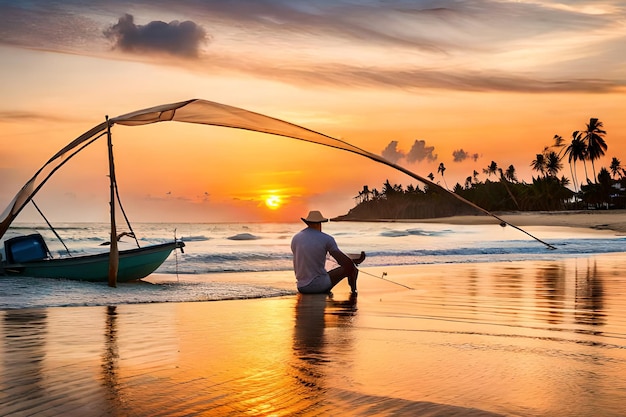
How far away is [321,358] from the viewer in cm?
654

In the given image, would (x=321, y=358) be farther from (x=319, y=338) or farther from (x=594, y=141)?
(x=594, y=141)

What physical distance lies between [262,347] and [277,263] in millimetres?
17559

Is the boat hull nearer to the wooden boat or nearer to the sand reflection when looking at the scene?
the wooden boat

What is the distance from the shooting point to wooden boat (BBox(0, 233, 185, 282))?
49.7 ft

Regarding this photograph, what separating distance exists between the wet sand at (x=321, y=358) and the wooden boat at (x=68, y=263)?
4.30 meters

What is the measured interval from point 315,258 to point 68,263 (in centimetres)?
568

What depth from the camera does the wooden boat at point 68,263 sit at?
1514cm

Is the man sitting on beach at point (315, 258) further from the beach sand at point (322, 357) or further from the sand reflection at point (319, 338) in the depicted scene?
the beach sand at point (322, 357)

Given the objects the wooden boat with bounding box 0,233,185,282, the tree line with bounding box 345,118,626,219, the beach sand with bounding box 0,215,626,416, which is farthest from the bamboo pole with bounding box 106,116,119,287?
the tree line with bounding box 345,118,626,219

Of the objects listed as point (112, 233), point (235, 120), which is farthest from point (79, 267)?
point (235, 120)

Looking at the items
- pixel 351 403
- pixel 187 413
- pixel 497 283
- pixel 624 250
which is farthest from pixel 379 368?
pixel 624 250

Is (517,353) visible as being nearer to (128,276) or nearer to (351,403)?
(351,403)

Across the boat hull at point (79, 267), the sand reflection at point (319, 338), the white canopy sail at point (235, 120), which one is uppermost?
the white canopy sail at point (235, 120)

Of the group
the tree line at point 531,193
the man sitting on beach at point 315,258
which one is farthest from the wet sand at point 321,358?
the tree line at point 531,193
